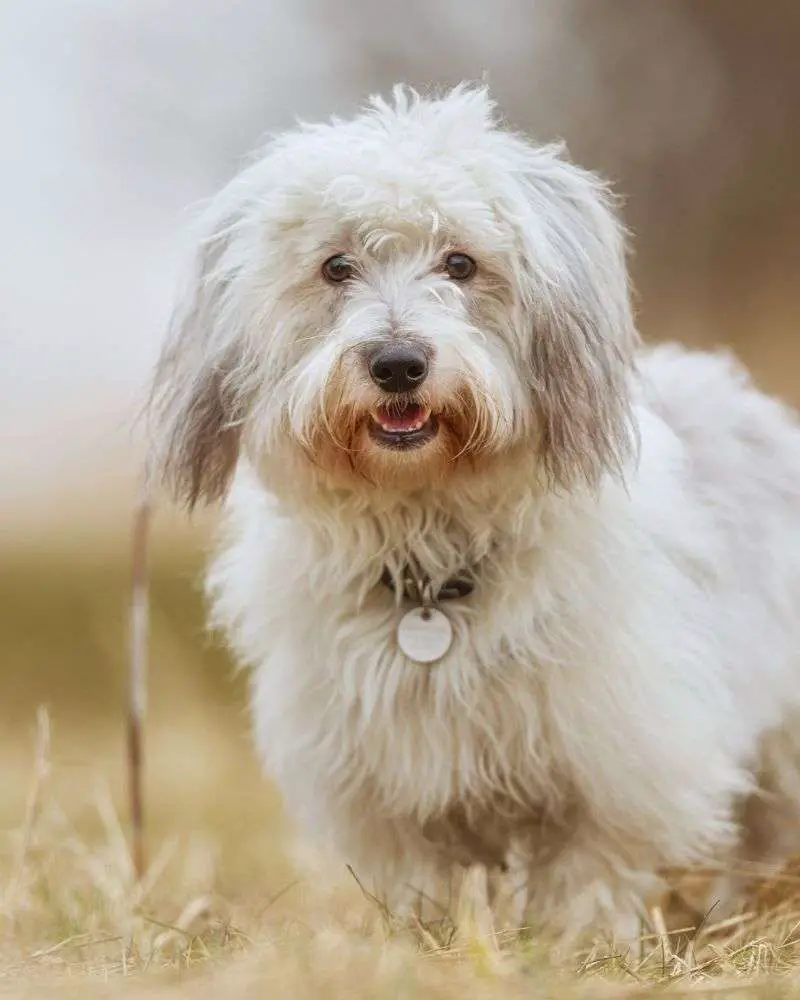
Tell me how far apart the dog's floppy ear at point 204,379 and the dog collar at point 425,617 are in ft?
1.30

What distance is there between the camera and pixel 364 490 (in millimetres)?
2918

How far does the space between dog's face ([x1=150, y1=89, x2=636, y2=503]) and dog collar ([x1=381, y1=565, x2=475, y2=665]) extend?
0.78 feet

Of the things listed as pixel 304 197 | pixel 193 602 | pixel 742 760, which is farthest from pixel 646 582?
pixel 193 602

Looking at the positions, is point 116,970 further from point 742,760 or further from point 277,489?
point 742,760

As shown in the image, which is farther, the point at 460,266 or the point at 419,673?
the point at 419,673

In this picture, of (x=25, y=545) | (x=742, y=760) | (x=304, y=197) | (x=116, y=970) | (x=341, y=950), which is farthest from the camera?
(x=25, y=545)

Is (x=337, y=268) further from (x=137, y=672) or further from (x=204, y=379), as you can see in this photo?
(x=137, y=672)

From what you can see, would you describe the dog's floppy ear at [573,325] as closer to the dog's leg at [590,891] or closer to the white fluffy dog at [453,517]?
the white fluffy dog at [453,517]

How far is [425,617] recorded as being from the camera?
2.99 m

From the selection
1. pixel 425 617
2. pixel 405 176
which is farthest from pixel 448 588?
pixel 405 176

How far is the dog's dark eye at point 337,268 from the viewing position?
287 centimetres

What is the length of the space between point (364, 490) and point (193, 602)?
133 inches

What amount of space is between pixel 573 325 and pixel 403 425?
41 cm

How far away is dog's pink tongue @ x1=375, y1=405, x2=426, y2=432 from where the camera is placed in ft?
8.89
